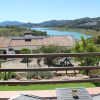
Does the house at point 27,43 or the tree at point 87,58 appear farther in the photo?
the house at point 27,43

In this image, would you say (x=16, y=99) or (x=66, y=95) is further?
(x=66, y=95)

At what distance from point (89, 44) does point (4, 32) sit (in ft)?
260

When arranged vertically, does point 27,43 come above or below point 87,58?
below

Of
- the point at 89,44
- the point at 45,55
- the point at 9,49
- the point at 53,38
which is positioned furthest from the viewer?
the point at 53,38

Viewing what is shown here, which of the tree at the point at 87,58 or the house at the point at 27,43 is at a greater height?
the tree at the point at 87,58

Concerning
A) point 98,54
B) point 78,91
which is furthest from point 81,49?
point 78,91

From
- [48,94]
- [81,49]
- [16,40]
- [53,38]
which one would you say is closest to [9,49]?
[16,40]

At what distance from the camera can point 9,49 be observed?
50.9 meters

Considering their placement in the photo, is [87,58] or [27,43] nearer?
[87,58]

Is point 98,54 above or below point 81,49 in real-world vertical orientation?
above

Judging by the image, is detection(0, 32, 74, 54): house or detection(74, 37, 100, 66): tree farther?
detection(0, 32, 74, 54): house

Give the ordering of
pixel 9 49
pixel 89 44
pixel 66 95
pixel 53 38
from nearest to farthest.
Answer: pixel 66 95, pixel 89 44, pixel 9 49, pixel 53 38

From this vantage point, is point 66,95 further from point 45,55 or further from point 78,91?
point 45,55

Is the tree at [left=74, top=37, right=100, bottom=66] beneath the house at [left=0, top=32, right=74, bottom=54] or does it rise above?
above
